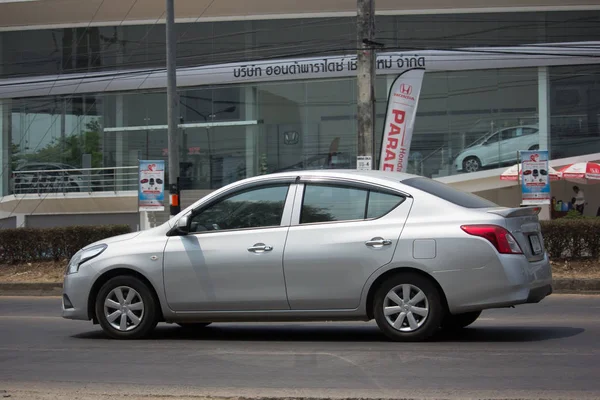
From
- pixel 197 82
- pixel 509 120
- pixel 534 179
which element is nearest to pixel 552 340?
pixel 534 179

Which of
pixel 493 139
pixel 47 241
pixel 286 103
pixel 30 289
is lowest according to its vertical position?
pixel 30 289

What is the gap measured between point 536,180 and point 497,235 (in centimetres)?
1018

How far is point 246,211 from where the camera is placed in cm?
875

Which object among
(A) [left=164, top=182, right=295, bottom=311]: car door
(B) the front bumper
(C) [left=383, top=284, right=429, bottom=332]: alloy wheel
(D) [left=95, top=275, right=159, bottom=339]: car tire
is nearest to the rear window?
(C) [left=383, top=284, right=429, bottom=332]: alloy wheel

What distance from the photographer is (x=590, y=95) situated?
29.0m

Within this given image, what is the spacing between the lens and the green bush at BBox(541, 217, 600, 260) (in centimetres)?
1480

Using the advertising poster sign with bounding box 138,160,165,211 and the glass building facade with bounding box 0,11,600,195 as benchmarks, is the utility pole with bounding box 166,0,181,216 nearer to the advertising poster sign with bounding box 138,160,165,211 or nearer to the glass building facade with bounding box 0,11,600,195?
the advertising poster sign with bounding box 138,160,165,211

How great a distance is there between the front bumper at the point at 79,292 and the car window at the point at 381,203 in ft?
9.97

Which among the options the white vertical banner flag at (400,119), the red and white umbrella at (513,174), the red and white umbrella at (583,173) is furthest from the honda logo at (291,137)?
the white vertical banner flag at (400,119)

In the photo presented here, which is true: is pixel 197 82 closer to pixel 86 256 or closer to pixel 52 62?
pixel 52 62

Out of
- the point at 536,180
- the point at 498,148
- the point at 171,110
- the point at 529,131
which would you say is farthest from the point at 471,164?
the point at 171,110

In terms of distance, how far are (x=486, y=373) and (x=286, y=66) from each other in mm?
24718

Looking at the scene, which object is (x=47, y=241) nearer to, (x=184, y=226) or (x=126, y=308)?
(x=126, y=308)

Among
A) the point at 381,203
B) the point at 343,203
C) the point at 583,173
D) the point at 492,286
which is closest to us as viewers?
the point at 492,286
